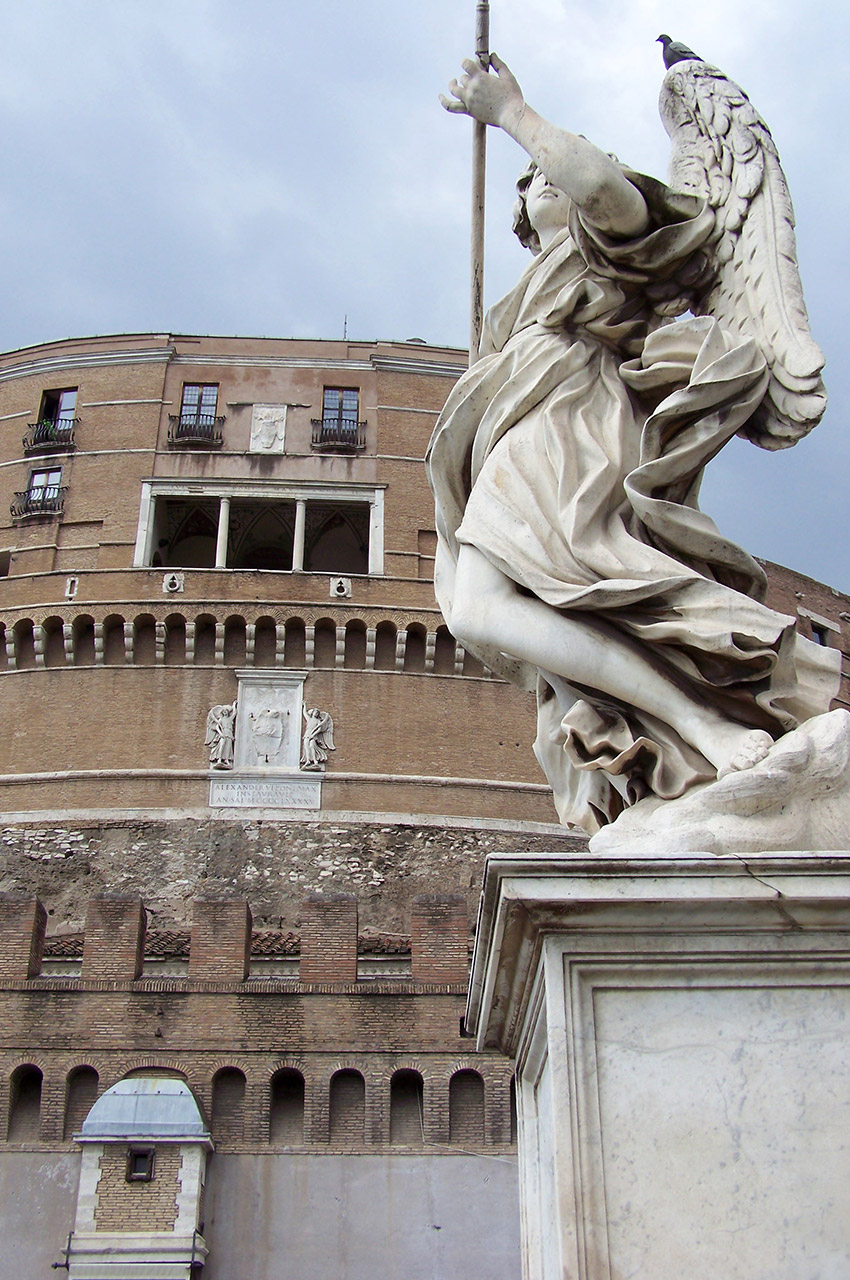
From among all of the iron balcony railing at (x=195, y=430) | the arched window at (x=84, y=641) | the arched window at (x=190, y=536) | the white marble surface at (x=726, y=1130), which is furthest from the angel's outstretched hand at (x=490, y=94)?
the iron balcony railing at (x=195, y=430)

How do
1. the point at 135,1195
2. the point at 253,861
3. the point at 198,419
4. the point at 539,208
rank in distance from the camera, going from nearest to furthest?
the point at 539,208, the point at 135,1195, the point at 253,861, the point at 198,419

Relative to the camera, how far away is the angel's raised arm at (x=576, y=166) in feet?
9.49

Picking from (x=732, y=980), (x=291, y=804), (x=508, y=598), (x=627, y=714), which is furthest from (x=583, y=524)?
(x=291, y=804)

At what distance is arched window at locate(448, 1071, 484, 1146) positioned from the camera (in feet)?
45.4

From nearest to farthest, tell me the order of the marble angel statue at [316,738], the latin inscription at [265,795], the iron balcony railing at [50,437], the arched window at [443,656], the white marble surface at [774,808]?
the white marble surface at [774,808], the latin inscription at [265,795], the marble angel statue at [316,738], the arched window at [443,656], the iron balcony railing at [50,437]

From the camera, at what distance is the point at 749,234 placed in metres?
3.06

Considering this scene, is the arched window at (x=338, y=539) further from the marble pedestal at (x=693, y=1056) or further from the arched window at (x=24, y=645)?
the marble pedestal at (x=693, y=1056)

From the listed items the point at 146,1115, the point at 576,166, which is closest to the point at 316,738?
the point at 146,1115

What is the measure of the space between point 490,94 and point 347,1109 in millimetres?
12699

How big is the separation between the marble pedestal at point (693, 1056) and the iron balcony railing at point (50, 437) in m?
26.9

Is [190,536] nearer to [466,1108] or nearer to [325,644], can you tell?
[325,644]

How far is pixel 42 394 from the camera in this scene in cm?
2861

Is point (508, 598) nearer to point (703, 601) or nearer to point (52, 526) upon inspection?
point (703, 601)

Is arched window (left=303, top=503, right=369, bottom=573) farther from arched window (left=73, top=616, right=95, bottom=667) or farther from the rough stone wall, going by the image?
the rough stone wall
